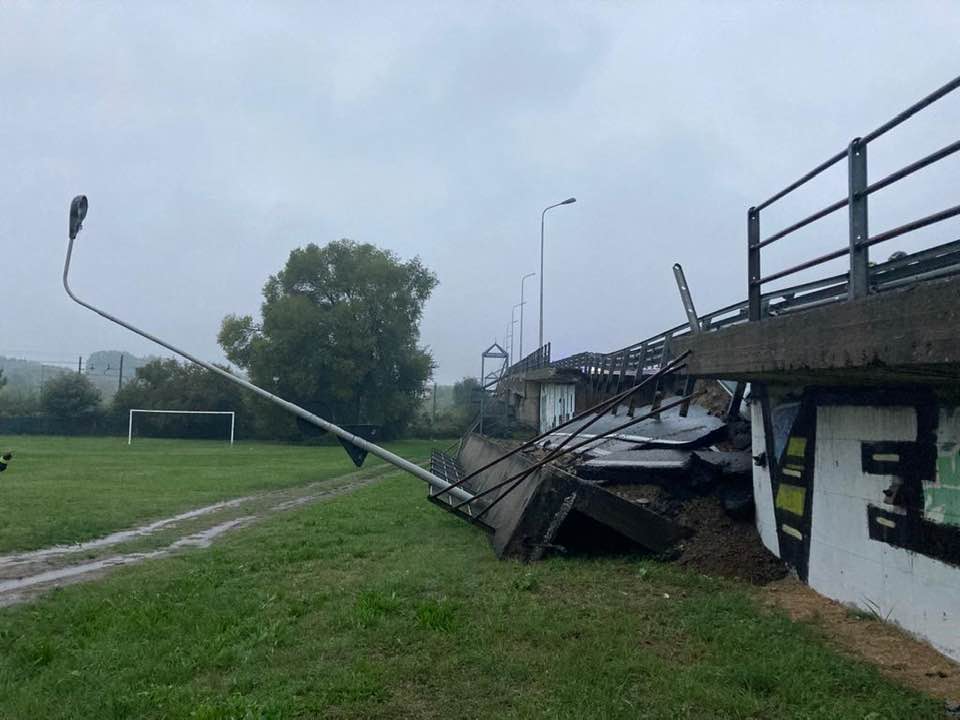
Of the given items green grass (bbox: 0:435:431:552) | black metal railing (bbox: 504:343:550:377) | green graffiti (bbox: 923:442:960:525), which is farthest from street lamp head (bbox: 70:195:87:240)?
black metal railing (bbox: 504:343:550:377)

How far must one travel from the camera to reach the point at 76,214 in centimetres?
928

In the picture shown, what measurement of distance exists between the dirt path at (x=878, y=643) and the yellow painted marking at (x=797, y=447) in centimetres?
116

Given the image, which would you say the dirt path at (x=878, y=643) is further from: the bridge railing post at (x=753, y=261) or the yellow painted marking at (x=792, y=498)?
the bridge railing post at (x=753, y=261)

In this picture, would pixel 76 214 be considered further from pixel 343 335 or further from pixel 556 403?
pixel 343 335

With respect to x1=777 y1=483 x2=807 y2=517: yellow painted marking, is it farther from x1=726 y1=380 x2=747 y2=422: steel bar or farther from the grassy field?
x1=726 y1=380 x2=747 y2=422: steel bar

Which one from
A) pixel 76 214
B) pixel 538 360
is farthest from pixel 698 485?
pixel 538 360

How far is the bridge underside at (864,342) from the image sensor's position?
14.9ft

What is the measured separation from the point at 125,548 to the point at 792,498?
9441 mm

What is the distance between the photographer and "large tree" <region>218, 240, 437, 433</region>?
2315 inches

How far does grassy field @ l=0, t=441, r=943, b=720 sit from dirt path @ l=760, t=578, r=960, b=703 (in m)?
0.18

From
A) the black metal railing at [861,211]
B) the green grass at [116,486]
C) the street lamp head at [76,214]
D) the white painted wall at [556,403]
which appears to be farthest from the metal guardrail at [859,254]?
the white painted wall at [556,403]

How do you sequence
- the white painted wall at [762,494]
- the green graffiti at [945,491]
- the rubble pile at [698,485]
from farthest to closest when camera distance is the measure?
1. the white painted wall at [762,494]
2. the rubble pile at [698,485]
3. the green graffiti at [945,491]

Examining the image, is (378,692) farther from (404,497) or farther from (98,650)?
(404,497)

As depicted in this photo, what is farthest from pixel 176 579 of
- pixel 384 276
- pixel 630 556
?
pixel 384 276
